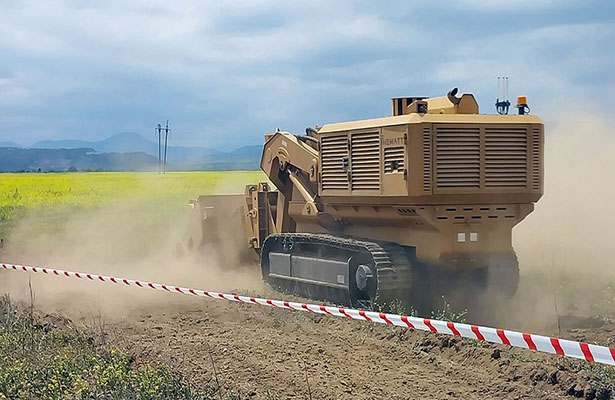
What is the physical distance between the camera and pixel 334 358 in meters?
8.71

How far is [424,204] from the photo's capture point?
1066 cm

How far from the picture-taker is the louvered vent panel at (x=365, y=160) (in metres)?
11.3

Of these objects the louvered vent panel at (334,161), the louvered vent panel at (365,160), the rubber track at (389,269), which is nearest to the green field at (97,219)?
the louvered vent panel at (334,161)

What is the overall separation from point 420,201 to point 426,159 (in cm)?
53

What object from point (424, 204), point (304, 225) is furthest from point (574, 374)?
point (304, 225)

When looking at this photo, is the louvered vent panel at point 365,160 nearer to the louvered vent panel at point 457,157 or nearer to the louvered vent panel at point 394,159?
the louvered vent panel at point 394,159

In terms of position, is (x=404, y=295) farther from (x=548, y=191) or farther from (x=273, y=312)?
(x=548, y=191)

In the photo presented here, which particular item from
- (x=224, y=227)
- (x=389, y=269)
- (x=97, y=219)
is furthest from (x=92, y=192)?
(x=389, y=269)

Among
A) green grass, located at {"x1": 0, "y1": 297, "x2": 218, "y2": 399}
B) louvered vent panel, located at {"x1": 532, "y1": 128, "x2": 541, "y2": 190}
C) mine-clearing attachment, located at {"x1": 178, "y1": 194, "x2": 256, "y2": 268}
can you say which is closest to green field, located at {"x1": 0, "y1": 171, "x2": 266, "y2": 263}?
mine-clearing attachment, located at {"x1": 178, "y1": 194, "x2": 256, "y2": 268}

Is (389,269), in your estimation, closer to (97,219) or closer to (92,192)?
(97,219)

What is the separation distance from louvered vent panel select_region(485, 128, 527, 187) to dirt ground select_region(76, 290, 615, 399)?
6.73 feet

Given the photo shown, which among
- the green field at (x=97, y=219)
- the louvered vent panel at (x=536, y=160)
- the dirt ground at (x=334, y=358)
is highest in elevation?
the louvered vent panel at (x=536, y=160)

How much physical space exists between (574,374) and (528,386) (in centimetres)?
45

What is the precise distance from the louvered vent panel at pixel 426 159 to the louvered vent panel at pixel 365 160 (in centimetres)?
83
